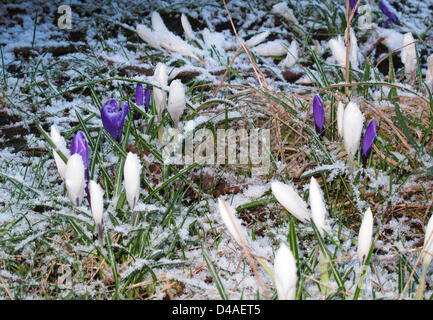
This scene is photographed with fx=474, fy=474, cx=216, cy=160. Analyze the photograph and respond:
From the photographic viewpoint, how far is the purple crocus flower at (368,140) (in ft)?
4.62

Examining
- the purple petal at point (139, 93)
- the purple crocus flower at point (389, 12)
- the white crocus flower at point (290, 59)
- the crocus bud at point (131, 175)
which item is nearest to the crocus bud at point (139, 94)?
the purple petal at point (139, 93)

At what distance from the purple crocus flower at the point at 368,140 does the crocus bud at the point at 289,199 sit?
342 millimetres

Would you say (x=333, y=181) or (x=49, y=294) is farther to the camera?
(x=333, y=181)

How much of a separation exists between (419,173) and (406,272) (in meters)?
0.39

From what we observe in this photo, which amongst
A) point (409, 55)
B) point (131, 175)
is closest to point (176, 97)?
point (131, 175)

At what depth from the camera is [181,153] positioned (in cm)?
177

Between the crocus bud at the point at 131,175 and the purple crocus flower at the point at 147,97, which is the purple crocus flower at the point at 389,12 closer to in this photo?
the purple crocus flower at the point at 147,97

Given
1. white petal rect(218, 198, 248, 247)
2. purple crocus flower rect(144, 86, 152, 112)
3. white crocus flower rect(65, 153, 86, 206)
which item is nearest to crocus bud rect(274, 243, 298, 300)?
white petal rect(218, 198, 248, 247)

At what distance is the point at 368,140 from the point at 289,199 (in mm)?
375

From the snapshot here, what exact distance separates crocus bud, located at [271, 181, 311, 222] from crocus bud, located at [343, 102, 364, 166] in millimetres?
285

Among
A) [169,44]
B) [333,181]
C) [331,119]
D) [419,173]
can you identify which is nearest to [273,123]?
[331,119]

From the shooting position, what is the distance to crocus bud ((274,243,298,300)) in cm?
95
